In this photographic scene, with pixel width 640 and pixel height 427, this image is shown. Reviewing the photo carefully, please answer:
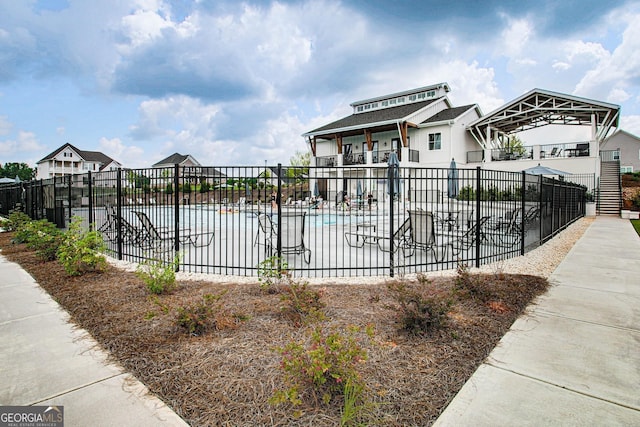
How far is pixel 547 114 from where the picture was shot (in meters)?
27.6

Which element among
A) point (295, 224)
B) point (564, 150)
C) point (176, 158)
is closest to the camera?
point (295, 224)

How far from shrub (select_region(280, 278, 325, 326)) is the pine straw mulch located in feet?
0.41

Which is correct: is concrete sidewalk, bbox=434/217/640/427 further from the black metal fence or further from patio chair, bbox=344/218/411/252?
patio chair, bbox=344/218/411/252

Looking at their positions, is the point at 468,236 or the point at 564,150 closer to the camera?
the point at 468,236

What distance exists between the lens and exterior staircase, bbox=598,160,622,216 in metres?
22.5

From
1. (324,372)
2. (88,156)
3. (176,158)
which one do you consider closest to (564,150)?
(324,372)

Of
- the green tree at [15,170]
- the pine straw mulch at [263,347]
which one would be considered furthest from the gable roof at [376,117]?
the green tree at [15,170]

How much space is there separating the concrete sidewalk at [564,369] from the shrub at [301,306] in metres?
1.85

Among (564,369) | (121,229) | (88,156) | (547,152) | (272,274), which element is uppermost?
(88,156)

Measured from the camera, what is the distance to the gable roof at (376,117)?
2868 cm

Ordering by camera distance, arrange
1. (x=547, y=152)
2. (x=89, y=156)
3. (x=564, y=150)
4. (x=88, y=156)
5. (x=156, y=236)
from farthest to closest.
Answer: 1. (x=89, y=156)
2. (x=88, y=156)
3. (x=547, y=152)
4. (x=564, y=150)
5. (x=156, y=236)

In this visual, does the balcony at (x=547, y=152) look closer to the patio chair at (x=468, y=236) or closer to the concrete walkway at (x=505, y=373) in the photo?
the patio chair at (x=468, y=236)

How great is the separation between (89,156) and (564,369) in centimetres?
8248

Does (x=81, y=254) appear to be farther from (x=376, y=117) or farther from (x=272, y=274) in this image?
(x=376, y=117)
